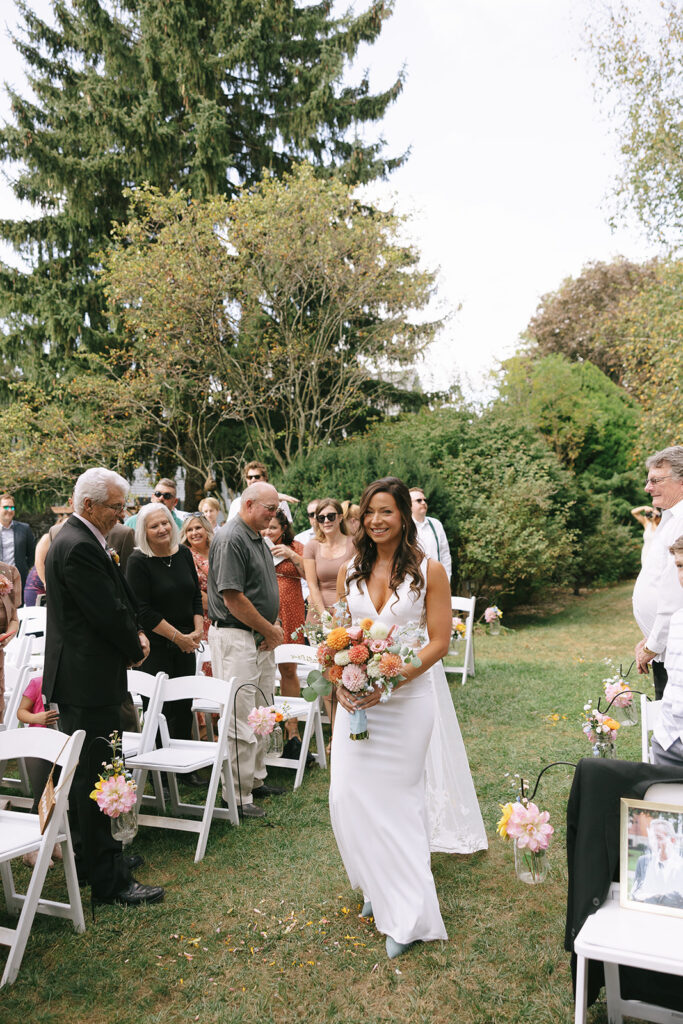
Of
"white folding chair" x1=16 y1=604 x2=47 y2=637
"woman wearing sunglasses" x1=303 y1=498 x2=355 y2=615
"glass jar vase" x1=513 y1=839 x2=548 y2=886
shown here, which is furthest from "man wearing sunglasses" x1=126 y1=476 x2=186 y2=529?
"glass jar vase" x1=513 y1=839 x2=548 y2=886

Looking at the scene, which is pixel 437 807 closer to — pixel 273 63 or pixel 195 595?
pixel 195 595

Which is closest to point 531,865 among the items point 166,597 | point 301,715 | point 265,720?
point 265,720

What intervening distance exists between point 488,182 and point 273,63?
707cm

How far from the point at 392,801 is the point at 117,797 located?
1.36 m

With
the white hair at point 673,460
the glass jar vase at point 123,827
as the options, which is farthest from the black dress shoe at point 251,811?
the white hair at point 673,460

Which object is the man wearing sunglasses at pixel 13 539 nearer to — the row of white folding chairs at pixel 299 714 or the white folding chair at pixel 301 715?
the row of white folding chairs at pixel 299 714

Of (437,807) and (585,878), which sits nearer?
(585,878)

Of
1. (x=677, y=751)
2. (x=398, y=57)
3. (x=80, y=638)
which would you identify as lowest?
(x=677, y=751)

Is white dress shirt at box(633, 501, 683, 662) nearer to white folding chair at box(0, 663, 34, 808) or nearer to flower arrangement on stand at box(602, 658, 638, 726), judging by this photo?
flower arrangement on stand at box(602, 658, 638, 726)

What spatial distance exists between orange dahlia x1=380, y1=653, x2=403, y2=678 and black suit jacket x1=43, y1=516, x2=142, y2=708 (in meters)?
1.47

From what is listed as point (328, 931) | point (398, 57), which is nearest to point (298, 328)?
point (398, 57)

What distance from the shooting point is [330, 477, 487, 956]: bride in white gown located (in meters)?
3.63

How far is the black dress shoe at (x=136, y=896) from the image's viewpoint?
13.5 feet

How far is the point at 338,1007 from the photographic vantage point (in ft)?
10.6
